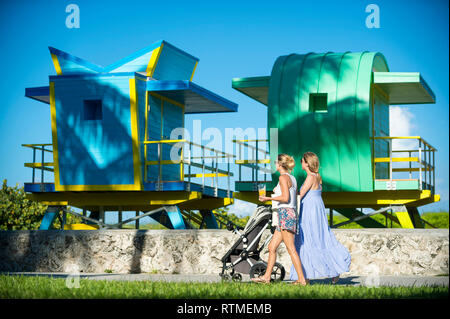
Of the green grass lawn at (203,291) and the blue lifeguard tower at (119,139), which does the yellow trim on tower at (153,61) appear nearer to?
the blue lifeguard tower at (119,139)

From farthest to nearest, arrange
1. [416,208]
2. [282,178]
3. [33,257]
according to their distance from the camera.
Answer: [416,208], [33,257], [282,178]

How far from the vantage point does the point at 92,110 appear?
1919 centimetres

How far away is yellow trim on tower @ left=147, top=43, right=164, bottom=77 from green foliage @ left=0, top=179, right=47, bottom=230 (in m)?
9.67

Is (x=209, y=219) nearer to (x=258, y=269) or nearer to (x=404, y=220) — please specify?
(x=404, y=220)

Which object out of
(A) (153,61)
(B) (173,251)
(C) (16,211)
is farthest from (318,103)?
(C) (16,211)

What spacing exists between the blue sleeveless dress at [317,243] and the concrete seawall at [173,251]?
1701mm

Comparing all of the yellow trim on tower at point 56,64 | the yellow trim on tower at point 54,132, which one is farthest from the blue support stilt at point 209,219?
the yellow trim on tower at point 56,64

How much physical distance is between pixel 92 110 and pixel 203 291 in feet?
37.5

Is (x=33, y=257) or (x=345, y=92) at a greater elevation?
(x=345, y=92)

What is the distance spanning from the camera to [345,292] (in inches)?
336

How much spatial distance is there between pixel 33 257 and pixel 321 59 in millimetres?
8681

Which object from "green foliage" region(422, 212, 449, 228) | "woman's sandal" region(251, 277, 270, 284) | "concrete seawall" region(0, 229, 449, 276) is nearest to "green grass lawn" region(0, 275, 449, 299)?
"woman's sandal" region(251, 277, 270, 284)
